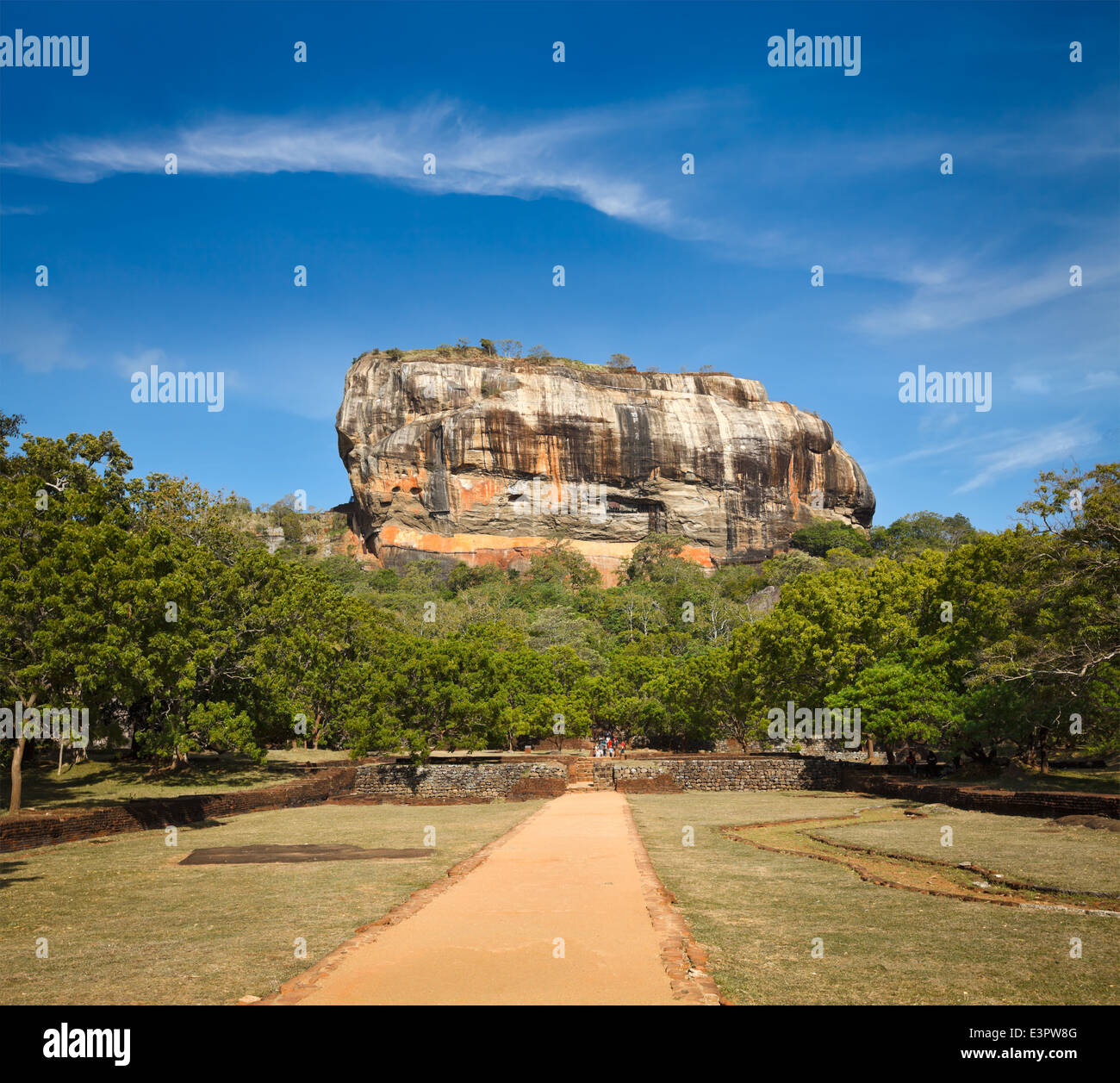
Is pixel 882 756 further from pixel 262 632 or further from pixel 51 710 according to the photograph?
pixel 51 710

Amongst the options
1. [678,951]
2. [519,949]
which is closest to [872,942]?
[678,951]

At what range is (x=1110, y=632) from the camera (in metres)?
17.8

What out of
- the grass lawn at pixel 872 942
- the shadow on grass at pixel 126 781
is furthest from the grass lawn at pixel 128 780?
the grass lawn at pixel 872 942

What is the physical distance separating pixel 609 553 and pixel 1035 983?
8742 cm

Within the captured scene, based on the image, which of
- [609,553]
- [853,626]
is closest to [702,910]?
[853,626]

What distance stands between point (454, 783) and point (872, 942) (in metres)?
20.6

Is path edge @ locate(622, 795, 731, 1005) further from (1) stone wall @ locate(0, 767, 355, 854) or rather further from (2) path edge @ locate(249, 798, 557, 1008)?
(1) stone wall @ locate(0, 767, 355, 854)

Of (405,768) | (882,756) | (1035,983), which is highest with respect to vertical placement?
(1035,983)

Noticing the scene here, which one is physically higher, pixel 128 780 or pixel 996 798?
pixel 996 798

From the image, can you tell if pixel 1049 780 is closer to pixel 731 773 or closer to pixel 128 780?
pixel 731 773

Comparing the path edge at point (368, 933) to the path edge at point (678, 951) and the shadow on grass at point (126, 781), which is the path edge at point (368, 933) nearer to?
the path edge at point (678, 951)

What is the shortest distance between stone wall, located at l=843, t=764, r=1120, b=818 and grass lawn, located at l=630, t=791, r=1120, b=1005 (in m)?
7.31

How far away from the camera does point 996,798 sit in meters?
18.6
